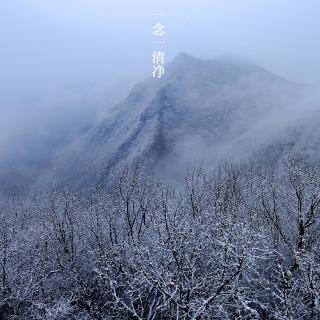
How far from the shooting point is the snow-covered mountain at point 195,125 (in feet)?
409

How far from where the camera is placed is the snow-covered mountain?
4906 inches

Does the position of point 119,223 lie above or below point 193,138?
above

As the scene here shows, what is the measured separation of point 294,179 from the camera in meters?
22.3

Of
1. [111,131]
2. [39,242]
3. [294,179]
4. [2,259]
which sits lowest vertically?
[111,131]

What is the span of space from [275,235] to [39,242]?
1625 cm

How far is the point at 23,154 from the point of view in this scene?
191 metres

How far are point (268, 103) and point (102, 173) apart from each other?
3025 inches

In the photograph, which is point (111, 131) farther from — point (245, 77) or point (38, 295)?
point (38, 295)

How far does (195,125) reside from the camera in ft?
516

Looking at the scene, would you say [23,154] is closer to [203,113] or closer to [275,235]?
[203,113]

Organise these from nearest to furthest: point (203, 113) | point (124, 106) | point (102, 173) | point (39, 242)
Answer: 1. point (39, 242)
2. point (102, 173)
3. point (203, 113)
4. point (124, 106)

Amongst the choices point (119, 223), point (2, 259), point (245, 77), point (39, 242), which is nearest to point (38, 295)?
point (2, 259)

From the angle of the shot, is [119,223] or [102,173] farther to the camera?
[102,173]

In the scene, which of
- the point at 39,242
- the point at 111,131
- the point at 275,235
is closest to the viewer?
the point at 275,235
